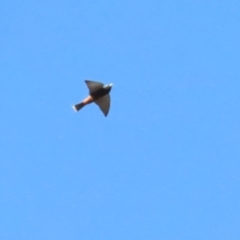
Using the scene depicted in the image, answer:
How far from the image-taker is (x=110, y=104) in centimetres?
4241

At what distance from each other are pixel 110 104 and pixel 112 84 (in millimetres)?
850

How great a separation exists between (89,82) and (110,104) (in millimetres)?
1470

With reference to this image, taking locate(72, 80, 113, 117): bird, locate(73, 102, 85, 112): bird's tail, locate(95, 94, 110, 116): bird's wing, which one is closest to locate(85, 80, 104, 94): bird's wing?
locate(72, 80, 113, 117): bird

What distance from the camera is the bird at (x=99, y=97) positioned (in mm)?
41875

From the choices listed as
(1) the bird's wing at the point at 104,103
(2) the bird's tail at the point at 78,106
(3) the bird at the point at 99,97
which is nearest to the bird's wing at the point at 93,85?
(3) the bird at the point at 99,97

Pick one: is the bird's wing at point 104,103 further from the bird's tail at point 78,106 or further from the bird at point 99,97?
the bird's tail at point 78,106

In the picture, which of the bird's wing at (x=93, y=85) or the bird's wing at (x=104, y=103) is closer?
the bird's wing at (x=93, y=85)

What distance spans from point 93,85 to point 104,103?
40.3 inches

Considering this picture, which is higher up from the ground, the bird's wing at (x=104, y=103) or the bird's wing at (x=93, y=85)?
the bird's wing at (x=93, y=85)

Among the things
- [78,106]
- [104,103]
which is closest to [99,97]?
[104,103]

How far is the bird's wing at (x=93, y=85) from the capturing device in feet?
136

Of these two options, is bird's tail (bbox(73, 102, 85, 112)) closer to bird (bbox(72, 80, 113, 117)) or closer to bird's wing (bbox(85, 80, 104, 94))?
bird (bbox(72, 80, 113, 117))

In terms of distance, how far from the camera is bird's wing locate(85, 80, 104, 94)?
41500 mm

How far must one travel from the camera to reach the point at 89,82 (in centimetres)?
4147
